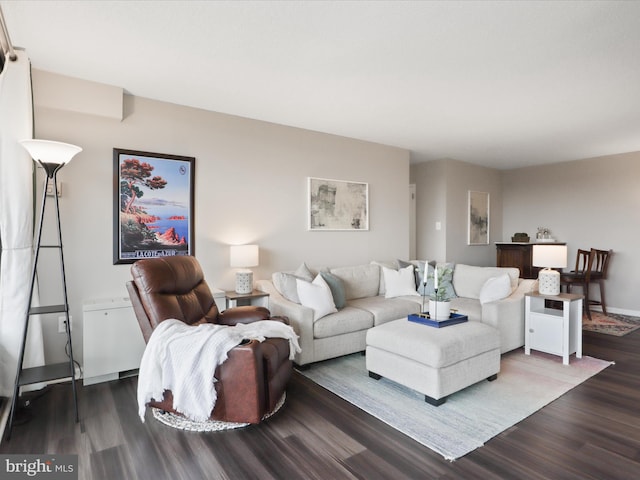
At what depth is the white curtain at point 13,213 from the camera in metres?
2.53

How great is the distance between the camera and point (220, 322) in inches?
120

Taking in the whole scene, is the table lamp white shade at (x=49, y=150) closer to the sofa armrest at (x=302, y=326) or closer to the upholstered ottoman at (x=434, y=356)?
the sofa armrest at (x=302, y=326)

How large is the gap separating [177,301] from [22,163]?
4.84 feet

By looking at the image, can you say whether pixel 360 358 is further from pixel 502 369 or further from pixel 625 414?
pixel 625 414

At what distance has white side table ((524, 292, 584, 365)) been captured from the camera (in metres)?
3.41

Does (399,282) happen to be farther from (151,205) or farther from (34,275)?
(34,275)

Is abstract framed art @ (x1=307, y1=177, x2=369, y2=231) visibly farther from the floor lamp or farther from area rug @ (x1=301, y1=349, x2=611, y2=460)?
the floor lamp

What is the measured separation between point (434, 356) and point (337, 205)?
264 centimetres

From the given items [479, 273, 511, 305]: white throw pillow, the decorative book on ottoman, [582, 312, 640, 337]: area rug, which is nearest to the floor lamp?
the decorative book on ottoman

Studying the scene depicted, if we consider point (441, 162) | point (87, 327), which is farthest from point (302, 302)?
point (441, 162)

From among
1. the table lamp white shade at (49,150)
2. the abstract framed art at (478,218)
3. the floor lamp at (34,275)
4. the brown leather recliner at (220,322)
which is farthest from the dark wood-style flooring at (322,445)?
the abstract framed art at (478,218)

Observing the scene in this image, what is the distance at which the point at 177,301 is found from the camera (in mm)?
2686

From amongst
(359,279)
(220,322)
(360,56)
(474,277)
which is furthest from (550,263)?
(220,322)

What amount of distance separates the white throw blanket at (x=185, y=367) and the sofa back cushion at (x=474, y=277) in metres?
3.00
